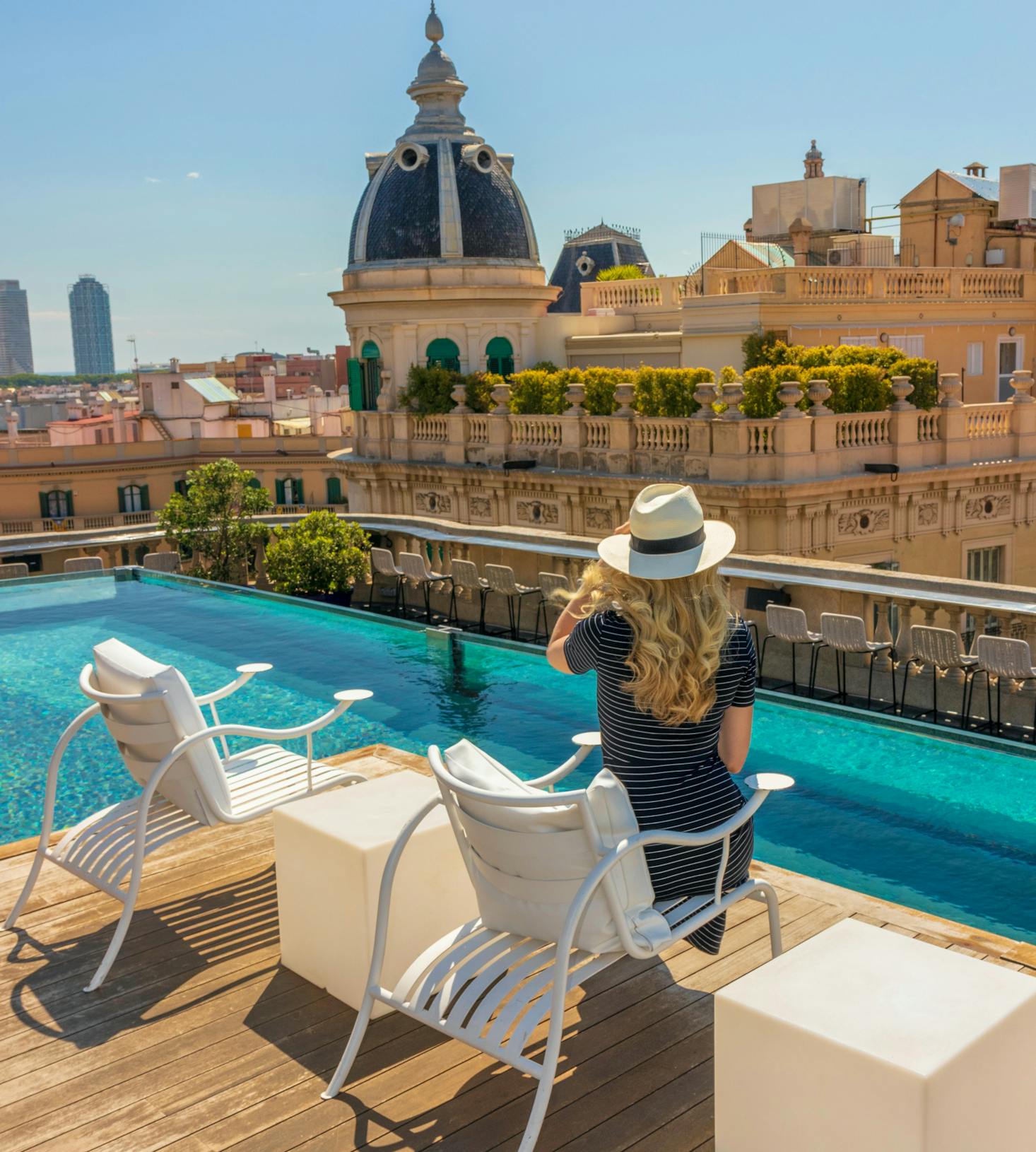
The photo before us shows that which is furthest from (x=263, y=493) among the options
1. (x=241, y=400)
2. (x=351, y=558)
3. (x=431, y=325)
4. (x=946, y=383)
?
(x=241, y=400)

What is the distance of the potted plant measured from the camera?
16078mm

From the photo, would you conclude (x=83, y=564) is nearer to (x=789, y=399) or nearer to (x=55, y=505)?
(x=789, y=399)

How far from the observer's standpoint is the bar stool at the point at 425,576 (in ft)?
50.4

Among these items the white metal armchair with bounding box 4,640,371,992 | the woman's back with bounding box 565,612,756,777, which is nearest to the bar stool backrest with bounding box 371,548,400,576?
the white metal armchair with bounding box 4,640,371,992

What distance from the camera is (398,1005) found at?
3732 millimetres

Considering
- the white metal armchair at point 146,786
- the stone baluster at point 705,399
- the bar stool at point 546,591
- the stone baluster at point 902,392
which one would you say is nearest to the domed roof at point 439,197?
the stone baluster at point 705,399

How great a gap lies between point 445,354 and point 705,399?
1331 centimetres

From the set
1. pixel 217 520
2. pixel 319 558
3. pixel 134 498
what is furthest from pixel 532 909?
pixel 134 498

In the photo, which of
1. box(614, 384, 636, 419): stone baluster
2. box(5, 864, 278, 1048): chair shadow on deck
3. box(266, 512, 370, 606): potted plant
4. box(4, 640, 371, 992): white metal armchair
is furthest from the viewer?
box(614, 384, 636, 419): stone baluster

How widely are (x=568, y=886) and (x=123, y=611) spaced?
38.7ft

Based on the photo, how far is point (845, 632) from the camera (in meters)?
10.9

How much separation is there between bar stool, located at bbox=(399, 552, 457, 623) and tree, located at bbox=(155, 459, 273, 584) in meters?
3.09

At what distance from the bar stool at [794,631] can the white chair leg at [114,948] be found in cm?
749

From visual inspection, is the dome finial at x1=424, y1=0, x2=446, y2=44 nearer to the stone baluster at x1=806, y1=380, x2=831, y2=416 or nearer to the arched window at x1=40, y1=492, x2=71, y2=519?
the stone baluster at x1=806, y1=380, x2=831, y2=416
